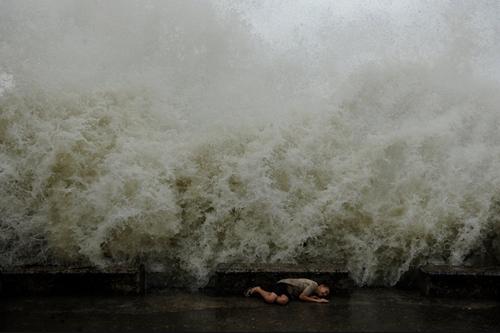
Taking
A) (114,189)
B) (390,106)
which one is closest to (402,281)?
(390,106)

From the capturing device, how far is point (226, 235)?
550cm

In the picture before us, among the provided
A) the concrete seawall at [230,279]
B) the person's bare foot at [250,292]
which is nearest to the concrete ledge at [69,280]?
the concrete seawall at [230,279]

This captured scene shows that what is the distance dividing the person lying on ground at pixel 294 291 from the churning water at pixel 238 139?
66cm

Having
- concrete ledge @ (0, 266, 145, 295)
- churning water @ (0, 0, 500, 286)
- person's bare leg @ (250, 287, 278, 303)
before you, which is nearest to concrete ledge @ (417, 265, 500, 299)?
churning water @ (0, 0, 500, 286)

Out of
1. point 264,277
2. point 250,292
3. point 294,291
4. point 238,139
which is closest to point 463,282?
point 294,291

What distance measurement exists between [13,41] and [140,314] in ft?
15.7

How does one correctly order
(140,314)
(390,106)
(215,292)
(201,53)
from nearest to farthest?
(140,314), (215,292), (390,106), (201,53)

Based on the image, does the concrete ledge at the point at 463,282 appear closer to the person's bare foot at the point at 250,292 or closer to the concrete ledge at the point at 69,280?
the person's bare foot at the point at 250,292

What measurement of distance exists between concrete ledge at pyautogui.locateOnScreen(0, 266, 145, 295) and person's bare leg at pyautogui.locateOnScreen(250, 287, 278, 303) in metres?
1.10

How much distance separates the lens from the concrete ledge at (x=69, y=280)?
478 cm

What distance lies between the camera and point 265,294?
15.4 feet

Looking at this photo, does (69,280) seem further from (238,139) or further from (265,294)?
(238,139)

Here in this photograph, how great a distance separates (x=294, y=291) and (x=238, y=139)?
2.20m

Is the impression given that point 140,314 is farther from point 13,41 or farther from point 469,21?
point 469,21
